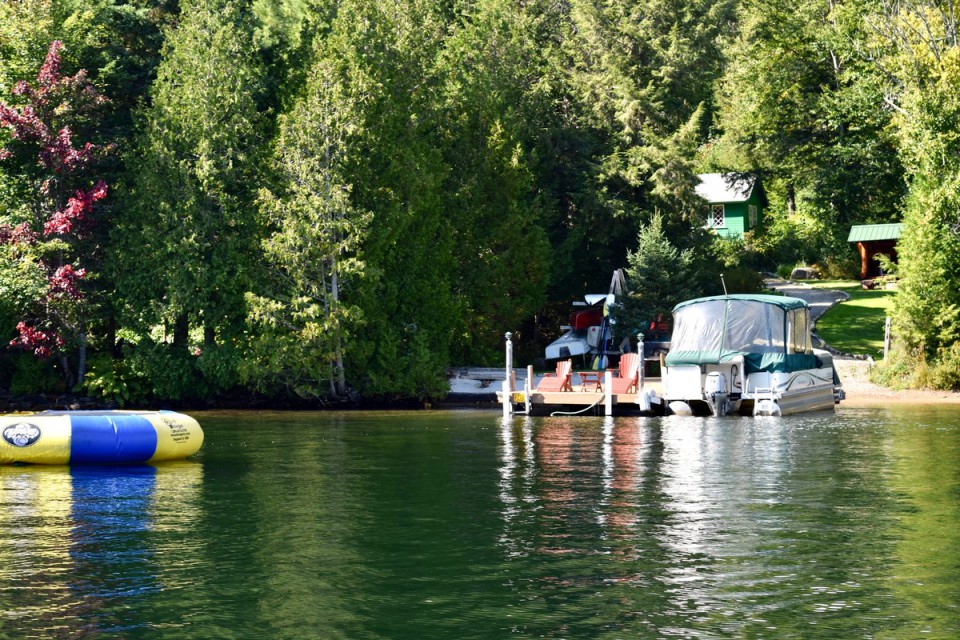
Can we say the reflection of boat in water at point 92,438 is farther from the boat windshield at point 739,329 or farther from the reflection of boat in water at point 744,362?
the boat windshield at point 739,329

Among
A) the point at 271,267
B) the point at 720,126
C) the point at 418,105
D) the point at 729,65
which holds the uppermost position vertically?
the point at 729,65

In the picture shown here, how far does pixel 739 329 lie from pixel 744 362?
4.25ft

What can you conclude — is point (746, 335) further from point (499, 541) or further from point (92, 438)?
point (499, 541)

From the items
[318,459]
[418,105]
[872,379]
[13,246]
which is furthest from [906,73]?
[13,246]

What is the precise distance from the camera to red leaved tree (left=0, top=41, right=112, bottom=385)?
47125mm

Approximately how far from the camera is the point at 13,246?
47.3 meters

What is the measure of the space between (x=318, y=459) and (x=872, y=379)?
979 inches

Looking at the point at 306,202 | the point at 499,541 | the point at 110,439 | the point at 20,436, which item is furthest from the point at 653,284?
the point at 499,541

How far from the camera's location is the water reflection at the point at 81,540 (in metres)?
16.6

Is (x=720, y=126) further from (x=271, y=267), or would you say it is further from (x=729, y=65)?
(x=271, y=267)

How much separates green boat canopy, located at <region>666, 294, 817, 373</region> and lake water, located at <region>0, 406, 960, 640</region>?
5814mm

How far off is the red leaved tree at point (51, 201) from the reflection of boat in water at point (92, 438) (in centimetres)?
1672

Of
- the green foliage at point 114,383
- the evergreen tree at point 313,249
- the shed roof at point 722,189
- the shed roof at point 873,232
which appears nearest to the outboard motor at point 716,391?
the evergreen tree at point 313,249

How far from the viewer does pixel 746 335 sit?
134ft
